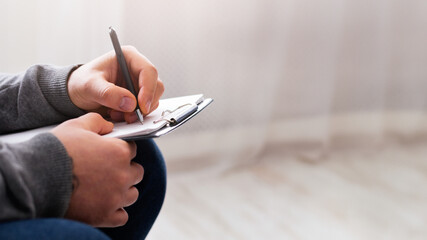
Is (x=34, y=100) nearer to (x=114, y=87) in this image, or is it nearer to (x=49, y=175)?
(x=114, y=87)

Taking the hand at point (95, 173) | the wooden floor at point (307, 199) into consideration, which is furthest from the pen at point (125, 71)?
the wooden floor at point (307, 199)

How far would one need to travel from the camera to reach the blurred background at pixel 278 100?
4.23ft

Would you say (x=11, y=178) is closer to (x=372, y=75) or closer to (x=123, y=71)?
(x=123, y=71)

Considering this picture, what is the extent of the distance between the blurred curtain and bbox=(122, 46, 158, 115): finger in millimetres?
643

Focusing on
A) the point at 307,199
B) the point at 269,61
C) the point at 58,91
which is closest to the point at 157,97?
the point at 58,91

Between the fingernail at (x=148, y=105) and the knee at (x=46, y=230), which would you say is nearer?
the knee at (x=46, y=230)

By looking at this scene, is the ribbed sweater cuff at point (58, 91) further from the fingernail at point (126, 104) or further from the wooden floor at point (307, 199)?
the wooden floor at point (307, 199)

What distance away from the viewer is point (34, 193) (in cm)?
47

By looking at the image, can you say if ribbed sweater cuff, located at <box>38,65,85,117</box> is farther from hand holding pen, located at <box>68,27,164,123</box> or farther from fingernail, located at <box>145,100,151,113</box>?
fingernail, located at <box>145,100,151,113</box>

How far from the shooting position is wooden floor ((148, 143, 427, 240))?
1.24m

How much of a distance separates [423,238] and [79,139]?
994 millimetres

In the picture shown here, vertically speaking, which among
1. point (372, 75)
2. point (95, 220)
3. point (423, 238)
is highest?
point (95, 220)

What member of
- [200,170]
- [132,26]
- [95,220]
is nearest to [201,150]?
[200,170]

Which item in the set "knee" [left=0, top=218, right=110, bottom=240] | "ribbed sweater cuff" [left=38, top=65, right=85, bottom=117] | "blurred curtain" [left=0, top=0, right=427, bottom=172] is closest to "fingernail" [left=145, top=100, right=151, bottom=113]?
"ribbed sweater cuff" [left=38, top=65, right=85, bottom=117]
